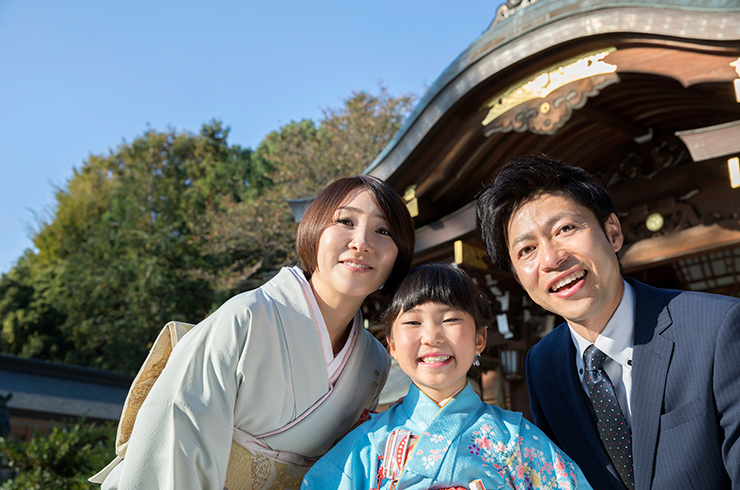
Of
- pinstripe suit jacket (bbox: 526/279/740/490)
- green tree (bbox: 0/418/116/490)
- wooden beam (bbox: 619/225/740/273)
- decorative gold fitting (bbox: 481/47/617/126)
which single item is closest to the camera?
pinstripe suit jacket (bbox: 526/279/740/490)

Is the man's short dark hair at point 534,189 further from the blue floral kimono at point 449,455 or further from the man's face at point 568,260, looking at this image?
the blue floral kimono at point 449,455

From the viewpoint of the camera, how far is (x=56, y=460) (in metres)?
7.03

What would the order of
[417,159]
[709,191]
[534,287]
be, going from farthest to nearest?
[417,159] → [709,191] → [534,287]

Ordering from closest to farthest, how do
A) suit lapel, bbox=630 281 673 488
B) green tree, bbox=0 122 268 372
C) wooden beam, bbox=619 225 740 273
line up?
suit lapel, bbox=630 281 673 488
wooden beam, bbox=619 225 740 273
green tree, bbox=0 122 268 372

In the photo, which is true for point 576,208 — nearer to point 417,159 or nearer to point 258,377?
point 258,377

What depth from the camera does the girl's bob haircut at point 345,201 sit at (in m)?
2.20

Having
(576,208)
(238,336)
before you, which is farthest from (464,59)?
(238,336)

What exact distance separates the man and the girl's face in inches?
12.6

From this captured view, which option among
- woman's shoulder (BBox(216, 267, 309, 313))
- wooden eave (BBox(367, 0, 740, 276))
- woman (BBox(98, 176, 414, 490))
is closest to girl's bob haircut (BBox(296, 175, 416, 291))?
woman (BBox(98, 176, 414, 490))

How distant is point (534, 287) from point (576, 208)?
12.9 inches

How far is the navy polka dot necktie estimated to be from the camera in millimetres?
1936

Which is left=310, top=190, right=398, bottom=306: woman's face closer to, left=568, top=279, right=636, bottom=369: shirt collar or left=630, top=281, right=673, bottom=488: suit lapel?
left=568, top=279, right=636, bottom=369: shirt collar

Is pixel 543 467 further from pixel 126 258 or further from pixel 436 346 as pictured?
pixel 126 258

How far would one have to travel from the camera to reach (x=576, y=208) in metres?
2.04
